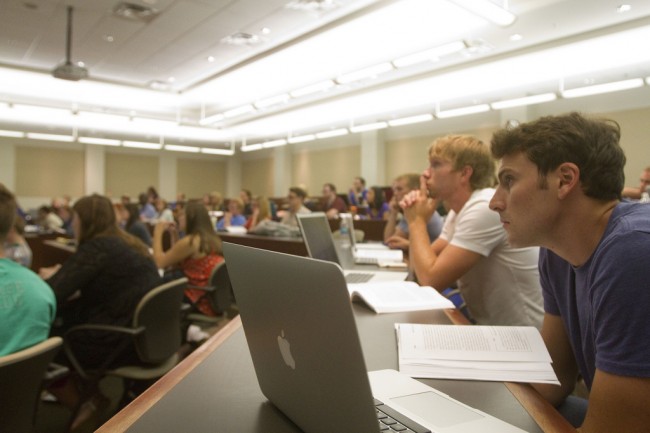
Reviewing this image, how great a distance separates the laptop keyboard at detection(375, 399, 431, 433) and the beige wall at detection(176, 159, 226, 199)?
56.6ft

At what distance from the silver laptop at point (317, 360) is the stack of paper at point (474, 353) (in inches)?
4.8

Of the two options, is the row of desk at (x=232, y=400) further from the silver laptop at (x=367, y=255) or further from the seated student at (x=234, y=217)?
the seated student at (x=234, y=217)

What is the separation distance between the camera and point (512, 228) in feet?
3.63

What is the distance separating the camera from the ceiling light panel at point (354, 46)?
18.4 feet

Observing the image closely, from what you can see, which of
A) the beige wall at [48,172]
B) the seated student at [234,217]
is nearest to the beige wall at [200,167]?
the beige wall at [48,172]

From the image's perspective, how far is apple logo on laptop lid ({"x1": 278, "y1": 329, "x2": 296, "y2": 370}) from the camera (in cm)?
69

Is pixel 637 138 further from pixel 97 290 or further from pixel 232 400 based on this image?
pixel 232 400

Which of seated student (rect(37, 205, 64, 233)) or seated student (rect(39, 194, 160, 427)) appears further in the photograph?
seated student (rect(37, 205, 64, 233))

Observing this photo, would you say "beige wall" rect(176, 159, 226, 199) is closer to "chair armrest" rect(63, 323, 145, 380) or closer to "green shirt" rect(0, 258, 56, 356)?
"chair armrest" rect(63, 323, 145, 380)

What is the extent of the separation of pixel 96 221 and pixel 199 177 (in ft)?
51.6

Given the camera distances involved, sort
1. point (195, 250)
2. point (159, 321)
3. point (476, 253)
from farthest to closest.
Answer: point (195, 250) < point (159, 321) < point (476, 253)

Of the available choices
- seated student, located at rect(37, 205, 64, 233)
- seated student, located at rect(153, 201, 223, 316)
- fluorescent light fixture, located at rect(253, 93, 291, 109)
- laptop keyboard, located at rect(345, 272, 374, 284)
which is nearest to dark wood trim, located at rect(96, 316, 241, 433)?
laptop keyboard, located at rect(345, 272, 374, 284)

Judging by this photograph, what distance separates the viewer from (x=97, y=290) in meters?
2.32

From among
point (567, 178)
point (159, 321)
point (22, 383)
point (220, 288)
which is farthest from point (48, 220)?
point (567, 178)
